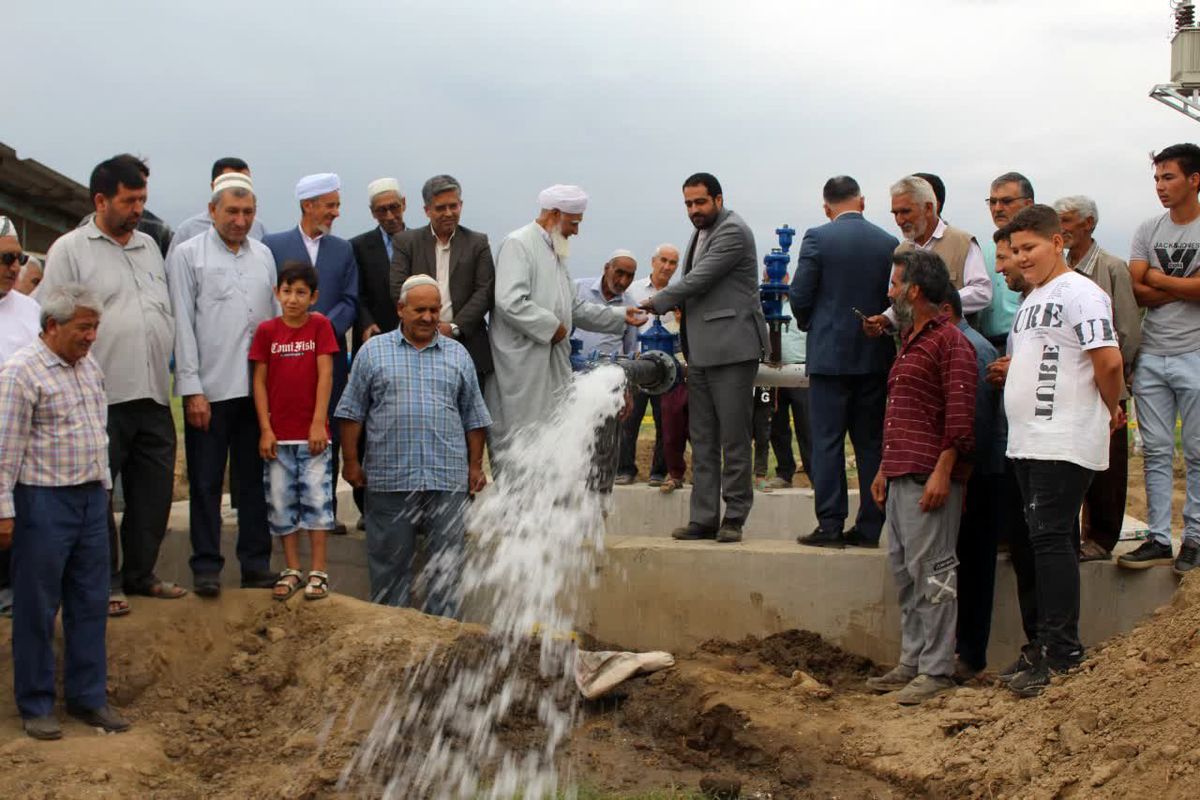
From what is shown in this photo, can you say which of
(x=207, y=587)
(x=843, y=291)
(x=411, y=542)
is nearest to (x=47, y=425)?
(x=207, y=587)

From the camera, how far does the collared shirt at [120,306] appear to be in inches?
260

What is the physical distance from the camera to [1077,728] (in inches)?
198

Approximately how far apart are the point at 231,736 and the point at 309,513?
1.38 metres

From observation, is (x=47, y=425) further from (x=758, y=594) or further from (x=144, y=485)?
(x=758, y=594)

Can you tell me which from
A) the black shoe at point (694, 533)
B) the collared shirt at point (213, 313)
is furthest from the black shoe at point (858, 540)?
the collared shirt at point (213, 313)

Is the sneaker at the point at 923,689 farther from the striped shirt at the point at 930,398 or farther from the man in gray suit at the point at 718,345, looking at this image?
the man in gray suit at the point at 718,345

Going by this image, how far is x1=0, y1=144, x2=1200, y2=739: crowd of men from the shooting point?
5.71 meters

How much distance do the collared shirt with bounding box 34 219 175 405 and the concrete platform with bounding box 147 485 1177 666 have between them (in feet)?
6.26

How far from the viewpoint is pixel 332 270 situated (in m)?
7.82

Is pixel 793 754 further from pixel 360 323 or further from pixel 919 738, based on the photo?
pixel 360 323

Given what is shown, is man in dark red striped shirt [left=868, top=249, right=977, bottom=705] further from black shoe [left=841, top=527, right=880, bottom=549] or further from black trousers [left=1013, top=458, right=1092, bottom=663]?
black shoe [left=841, top=527, right=880, bottom=549]

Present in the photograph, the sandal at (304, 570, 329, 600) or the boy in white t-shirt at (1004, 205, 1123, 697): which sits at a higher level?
the boy in white t-shirt at (1004, 205, 1123, 697)

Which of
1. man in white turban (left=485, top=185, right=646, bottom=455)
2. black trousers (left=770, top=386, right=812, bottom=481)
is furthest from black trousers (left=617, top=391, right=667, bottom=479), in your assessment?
man in white turban (left=485, top=185, right=646, bottom=455)

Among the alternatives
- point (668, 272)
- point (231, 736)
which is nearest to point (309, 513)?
point (231, 736)
